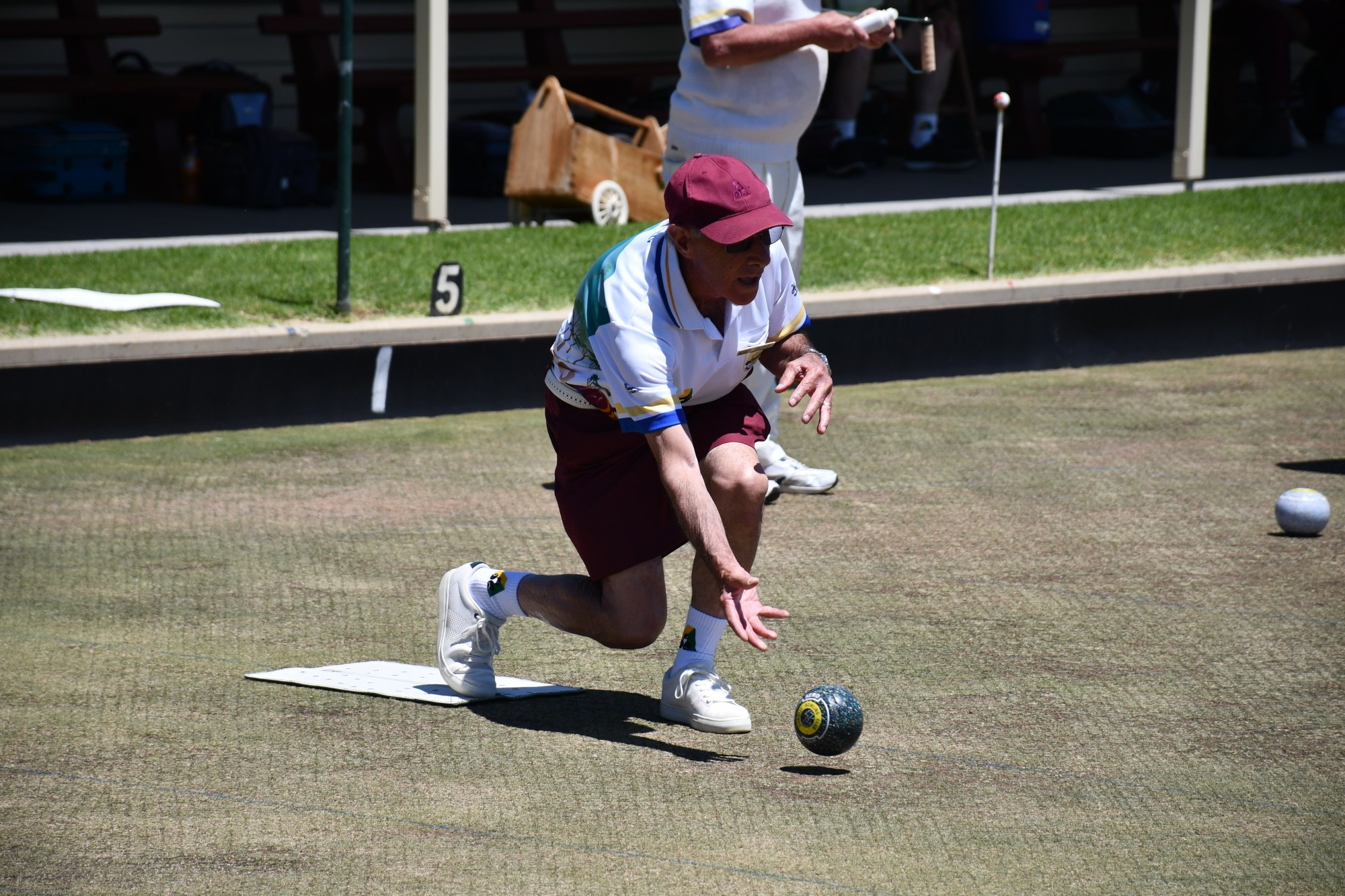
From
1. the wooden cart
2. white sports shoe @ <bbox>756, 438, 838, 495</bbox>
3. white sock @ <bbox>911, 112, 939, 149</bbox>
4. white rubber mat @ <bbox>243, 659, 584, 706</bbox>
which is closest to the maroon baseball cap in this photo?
white rubber mat @ <bbox>243, 659, 584, 706</bbox>

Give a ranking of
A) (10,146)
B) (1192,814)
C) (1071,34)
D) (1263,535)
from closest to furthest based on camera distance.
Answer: (1192,814) < (1263,535) < (10,146) < (1071,34)

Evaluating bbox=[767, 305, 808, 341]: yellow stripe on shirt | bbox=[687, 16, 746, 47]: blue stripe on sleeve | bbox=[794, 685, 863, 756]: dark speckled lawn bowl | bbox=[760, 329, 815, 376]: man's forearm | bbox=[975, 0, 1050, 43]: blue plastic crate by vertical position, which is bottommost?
bbox=[794, 685, 863, 756]: dark speckled lawn bowl

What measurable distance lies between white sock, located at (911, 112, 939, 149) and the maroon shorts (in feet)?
34.5

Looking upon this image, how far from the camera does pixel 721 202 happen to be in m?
3.54

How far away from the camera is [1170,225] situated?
10.3 m

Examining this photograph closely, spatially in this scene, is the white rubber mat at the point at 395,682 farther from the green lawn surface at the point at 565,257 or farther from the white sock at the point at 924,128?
the white sock at the point at 924,128

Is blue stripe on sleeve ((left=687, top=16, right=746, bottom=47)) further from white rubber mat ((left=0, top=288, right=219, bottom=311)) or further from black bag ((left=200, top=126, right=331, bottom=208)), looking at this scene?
black bag ((left=200, top=126, right=331, bottom=208))

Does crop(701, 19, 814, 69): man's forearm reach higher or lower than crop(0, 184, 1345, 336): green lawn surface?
higher

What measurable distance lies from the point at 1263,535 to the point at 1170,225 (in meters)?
5.13

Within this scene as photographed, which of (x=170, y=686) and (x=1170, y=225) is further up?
(x=1170, y=225)

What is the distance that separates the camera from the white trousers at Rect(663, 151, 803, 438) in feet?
19.5

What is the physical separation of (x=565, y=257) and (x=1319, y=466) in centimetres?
387

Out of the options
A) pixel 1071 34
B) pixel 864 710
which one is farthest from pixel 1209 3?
pixel 864 710

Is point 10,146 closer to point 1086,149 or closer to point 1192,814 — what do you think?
point 1086,149
